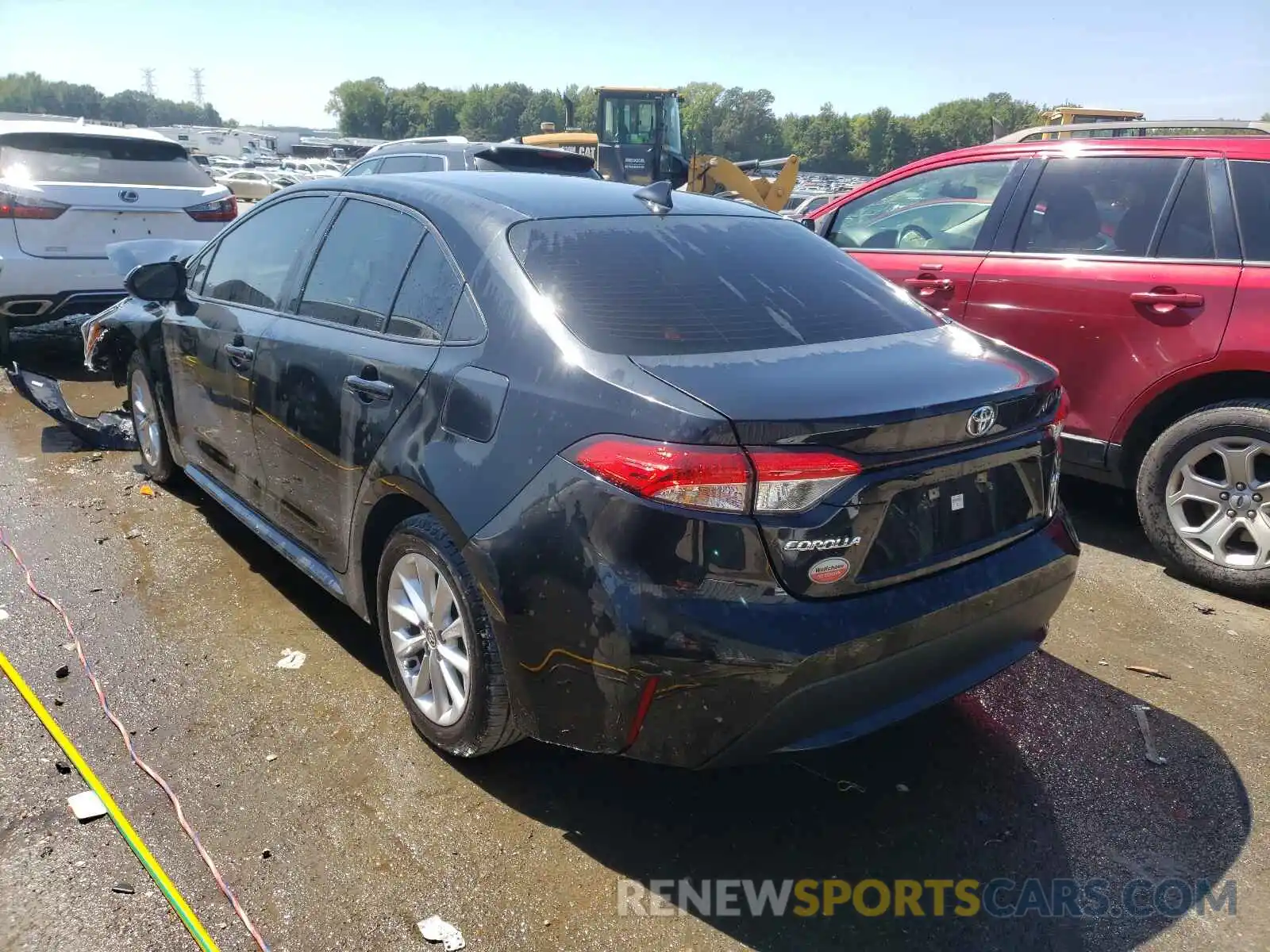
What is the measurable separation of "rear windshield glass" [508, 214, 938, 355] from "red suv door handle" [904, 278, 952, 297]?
188cm

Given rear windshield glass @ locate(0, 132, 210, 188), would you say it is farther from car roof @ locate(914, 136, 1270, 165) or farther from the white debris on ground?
the white debris on ground

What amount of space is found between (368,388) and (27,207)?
543 cm

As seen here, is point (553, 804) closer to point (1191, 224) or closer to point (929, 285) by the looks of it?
point (929, 285)

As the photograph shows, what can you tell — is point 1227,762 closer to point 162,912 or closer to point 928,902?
point 928,902

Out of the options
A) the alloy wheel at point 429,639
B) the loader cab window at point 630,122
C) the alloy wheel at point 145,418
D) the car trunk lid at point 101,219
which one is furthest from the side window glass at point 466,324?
the loader cab window at point 630,122

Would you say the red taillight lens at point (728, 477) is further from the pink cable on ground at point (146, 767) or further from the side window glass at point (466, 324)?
the pink cable on ground at point (146, 767)

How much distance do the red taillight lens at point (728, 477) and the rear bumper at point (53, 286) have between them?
5979mm

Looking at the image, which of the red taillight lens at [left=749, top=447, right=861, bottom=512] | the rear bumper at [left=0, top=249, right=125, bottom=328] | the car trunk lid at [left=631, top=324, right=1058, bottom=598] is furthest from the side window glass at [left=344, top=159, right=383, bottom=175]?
the red taillight lens at [left=749, top=447, right=861, bottom=512]

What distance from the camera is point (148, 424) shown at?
16.4 ft

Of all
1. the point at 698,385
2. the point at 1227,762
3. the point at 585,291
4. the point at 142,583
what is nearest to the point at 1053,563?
the point at 1227,762

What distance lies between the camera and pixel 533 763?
2857 mm

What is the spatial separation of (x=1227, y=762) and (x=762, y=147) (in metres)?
106

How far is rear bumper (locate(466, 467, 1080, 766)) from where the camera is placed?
2102 mm

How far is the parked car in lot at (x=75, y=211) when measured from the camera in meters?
6.73
